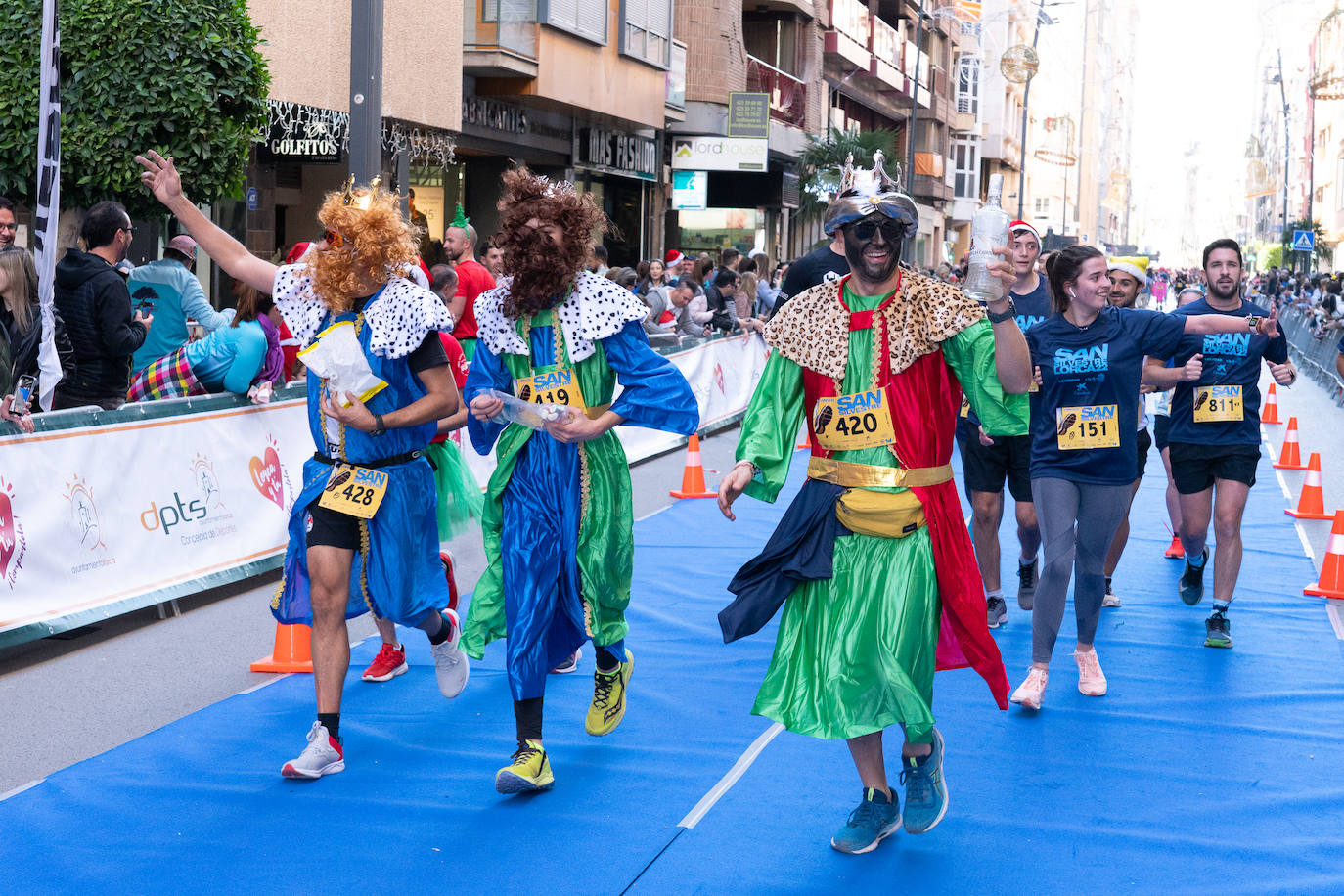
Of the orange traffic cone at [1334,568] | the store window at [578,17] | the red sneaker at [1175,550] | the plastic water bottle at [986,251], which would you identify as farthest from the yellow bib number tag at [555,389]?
the store window at [578,17]

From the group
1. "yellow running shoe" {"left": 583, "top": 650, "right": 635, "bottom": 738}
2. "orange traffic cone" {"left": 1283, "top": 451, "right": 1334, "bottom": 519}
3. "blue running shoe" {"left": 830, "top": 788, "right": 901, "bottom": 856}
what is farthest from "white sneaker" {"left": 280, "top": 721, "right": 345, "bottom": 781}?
Result: "orange traffic cone" {"left": 1283, "top": 451, "right": 1334, "bottom": 519}

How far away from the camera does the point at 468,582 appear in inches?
341

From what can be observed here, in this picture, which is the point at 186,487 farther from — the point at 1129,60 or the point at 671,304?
the point at 1129,60

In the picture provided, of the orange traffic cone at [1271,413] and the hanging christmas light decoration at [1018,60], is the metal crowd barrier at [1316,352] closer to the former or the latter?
the orange traffic cone at [1271,413]

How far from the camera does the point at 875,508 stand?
4.36m

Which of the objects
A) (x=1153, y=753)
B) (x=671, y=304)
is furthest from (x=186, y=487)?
(x=671, y=304)

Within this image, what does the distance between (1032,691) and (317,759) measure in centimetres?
285

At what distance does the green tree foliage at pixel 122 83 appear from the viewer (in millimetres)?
9469

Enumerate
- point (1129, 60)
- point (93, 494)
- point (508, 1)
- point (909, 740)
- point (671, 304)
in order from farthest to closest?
point (1129, 60), point (508, 1), point (671, 304), point (93, 494), point (909, 740)

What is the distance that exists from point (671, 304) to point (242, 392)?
8.92 m

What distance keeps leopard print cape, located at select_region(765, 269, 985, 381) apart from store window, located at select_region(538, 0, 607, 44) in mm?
15601

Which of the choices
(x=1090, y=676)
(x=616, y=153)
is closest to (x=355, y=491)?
(x=1090, y=676)

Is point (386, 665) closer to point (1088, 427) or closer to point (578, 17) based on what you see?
point (1088, 427)

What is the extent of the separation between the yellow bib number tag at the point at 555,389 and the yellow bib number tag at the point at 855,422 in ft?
3.57
